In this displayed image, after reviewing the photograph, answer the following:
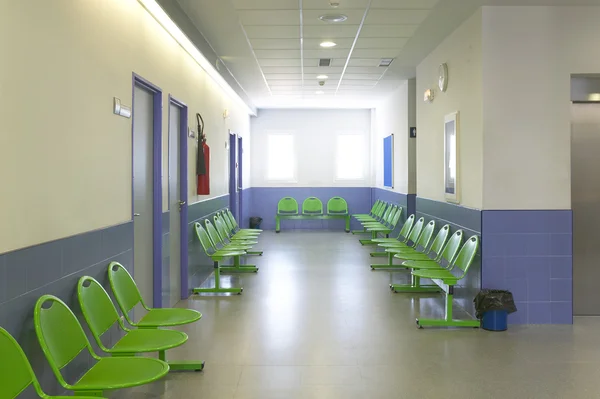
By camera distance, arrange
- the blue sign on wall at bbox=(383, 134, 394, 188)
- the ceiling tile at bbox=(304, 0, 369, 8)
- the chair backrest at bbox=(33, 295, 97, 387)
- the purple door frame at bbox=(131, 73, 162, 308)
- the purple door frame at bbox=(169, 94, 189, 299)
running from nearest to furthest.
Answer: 1. the chair backrest at bbox=(33, 295, 97, 387)
2. the ceiling tile at bbox=(304, 0, 369, 8)
3. the purple door frame at bbox=(131, 73, 162, 308)
4. the purple door frame at bbox=(169, 94, 189, 299)
5. the blue sign on wall at bbox=(383, 134, 394, 188)

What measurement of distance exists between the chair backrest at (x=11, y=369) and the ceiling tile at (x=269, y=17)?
3948 millimetres

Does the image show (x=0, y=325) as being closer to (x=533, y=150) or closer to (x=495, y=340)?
(x=495, y=340)

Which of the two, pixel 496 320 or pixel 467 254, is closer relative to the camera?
pixel 496 320

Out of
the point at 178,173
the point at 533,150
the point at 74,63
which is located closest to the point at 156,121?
the point at 178,173

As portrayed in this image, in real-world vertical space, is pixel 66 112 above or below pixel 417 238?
above

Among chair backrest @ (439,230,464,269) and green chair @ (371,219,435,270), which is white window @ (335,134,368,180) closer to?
green chair @ (371,219,435,270)

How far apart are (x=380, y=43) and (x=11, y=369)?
18.2 feet

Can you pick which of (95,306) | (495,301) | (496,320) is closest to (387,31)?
(495,301)

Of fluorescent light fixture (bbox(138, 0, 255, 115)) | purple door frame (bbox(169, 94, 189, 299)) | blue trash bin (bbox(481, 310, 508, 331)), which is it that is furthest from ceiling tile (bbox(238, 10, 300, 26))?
blue trash bin (bbox(481, 310, 508, 331))

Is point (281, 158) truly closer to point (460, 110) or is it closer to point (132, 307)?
point (460, 110)

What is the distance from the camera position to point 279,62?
795 centimetres

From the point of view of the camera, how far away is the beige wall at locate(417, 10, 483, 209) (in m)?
5.48

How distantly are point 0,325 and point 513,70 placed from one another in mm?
4573

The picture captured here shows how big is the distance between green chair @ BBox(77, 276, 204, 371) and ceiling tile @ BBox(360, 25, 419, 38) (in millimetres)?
3926
